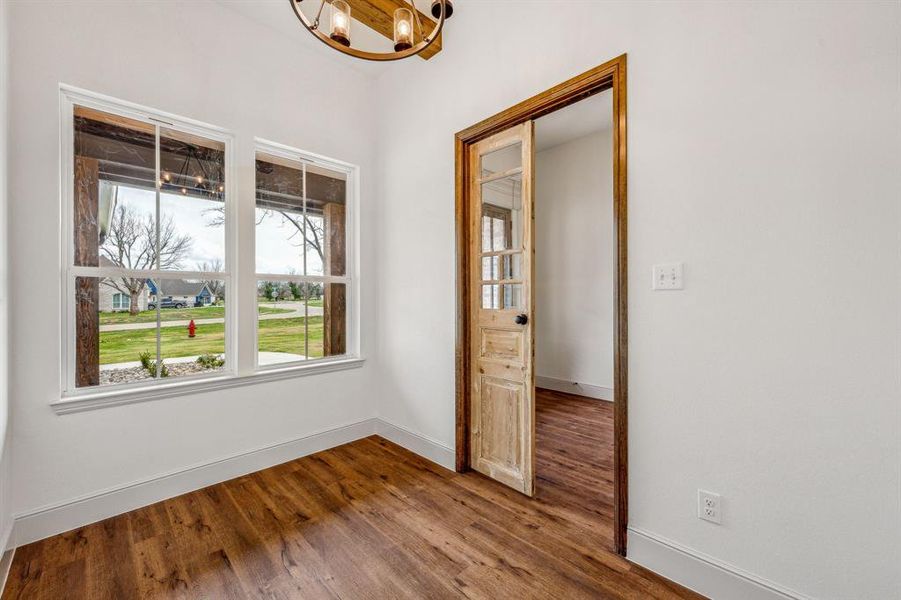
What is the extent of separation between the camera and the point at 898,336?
123 centimetres

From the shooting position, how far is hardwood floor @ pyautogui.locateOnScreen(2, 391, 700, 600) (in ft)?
5.40

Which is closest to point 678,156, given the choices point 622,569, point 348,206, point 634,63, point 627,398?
point 634,63

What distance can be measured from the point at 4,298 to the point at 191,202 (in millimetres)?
1062

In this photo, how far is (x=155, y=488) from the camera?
231 cm

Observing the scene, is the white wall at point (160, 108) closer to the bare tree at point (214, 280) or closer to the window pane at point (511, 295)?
the bare tree at point (214, 280)

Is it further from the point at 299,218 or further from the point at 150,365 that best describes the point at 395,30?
the point at 150,365

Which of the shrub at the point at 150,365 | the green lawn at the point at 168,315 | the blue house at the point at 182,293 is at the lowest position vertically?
the shrub at the point at 150,365

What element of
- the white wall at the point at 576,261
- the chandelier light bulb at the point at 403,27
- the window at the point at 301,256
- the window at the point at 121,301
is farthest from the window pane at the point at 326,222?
the white wall at the point at 576,261

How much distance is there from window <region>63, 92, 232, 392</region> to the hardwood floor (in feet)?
2.80

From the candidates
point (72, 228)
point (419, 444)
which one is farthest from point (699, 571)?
point (72, 228)

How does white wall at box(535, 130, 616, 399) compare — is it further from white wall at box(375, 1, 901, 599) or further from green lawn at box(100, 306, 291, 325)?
green lawn at box(100, 306, 291, 325)

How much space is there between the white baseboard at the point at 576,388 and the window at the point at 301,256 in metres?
2.87

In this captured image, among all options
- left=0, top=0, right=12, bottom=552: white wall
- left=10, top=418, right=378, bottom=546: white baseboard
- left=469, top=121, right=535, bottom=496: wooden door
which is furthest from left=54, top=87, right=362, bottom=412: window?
left=469, top=121, right=535, bottom=496: wooden door

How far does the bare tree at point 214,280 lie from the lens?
260 cm
